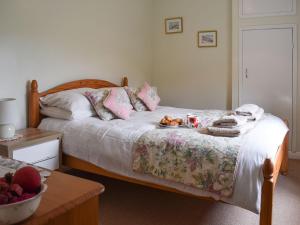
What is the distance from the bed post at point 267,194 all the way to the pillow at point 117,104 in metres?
1.62

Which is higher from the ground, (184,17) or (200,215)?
(184,17)

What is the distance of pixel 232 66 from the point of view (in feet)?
14.4

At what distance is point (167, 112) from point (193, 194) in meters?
1.56

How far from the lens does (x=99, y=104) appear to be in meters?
3.24

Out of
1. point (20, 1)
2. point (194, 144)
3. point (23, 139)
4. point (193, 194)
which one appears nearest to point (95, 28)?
point (20, 1)

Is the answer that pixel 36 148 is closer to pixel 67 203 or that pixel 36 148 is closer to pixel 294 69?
pixel 67 203

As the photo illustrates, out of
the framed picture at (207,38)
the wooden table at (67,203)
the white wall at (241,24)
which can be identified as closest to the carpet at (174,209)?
the white wall at (241,24)

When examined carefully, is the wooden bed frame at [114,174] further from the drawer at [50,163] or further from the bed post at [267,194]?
the drawer at [50,163]

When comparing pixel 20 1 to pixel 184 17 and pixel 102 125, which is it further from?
pixel 184 17

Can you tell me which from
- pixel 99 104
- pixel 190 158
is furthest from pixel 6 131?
pixel 190 158

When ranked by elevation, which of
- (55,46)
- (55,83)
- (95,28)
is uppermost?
(95,28)

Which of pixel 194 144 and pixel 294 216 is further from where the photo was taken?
pixel 294 216

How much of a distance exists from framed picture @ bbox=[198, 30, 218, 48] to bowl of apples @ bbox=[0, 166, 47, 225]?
3.91m

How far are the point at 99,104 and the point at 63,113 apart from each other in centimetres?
37
